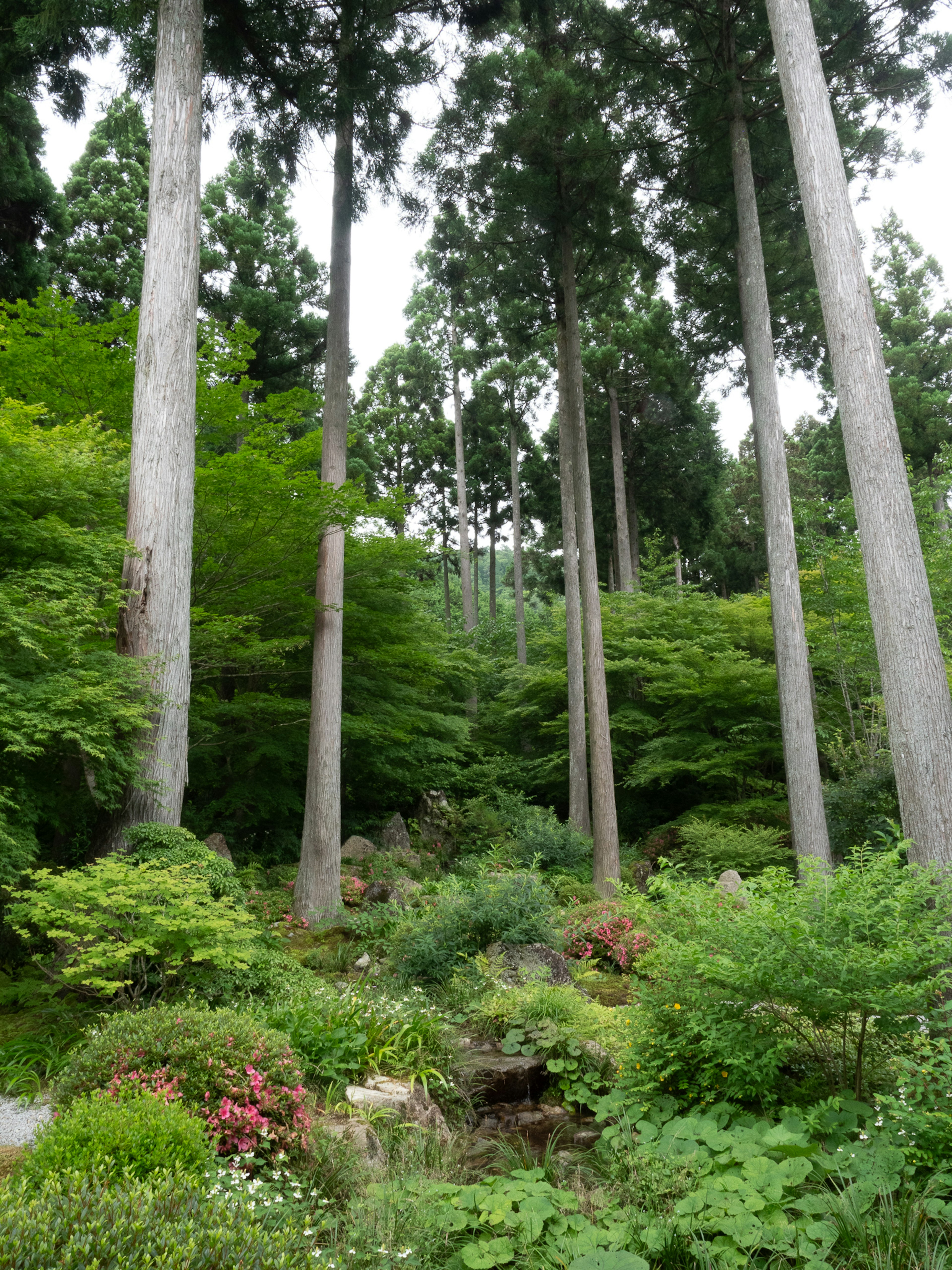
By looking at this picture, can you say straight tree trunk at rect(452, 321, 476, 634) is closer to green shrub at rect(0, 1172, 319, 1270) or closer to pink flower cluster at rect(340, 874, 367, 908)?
pink flower cluster at rect(340, 874, 367, 908)

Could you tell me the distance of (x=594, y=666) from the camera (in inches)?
434

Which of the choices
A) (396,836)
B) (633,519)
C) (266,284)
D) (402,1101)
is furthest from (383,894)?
(633,519)

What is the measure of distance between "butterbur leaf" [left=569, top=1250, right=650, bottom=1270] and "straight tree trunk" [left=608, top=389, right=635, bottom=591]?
55.7 feet

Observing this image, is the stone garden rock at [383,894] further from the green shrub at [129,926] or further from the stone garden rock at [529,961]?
the green shrub at [129,926]

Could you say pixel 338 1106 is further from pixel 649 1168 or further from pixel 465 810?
pixel 465 810

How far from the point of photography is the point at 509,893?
700cm

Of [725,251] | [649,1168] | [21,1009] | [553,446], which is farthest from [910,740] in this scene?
[553,446]

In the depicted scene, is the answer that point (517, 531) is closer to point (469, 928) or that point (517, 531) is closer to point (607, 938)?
point (607, 938)

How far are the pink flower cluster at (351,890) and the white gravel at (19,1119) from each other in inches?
220

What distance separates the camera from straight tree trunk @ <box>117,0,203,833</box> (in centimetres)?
562

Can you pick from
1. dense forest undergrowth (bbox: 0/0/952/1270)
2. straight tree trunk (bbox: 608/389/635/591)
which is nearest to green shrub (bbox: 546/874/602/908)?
dense forest undergrowth (bbox: 0/0/952/1270)

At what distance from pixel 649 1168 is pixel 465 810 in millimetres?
11324

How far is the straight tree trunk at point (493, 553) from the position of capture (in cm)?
2638

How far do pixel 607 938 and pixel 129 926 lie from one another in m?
5.43
